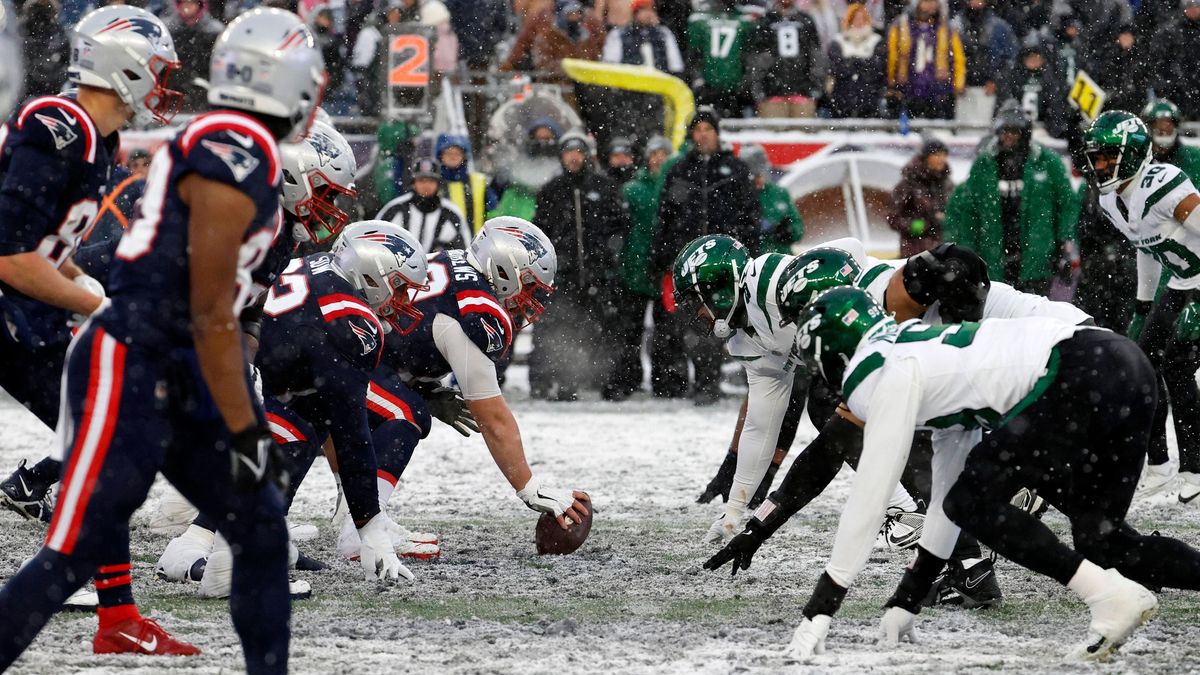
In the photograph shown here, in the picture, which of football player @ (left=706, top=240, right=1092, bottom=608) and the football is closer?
football player @ (left=706, top=240, right=1092, bottom=608)

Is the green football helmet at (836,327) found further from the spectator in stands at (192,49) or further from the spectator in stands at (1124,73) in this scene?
the spectator in stands at (1124,73)

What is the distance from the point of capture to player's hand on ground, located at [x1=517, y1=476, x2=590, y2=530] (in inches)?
269

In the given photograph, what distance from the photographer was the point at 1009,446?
496cm

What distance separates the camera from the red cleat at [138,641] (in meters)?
4.98

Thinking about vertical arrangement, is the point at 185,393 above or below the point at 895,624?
above

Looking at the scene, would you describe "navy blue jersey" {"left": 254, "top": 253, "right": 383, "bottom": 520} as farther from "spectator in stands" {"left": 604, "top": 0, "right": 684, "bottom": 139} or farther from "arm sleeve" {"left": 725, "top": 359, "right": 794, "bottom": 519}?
"spectator in stands" {"left": 604, "top": 0, "right": 684, "bottom": 139}

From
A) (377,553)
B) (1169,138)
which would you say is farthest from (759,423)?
(1169,138)

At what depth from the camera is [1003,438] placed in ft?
16.3

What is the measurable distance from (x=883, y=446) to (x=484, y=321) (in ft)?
8.56

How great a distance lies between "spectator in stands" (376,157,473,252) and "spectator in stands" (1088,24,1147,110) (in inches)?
234

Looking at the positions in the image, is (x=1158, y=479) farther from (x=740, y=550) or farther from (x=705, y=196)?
(x=705, y=196)

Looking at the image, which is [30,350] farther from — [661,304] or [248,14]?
[661,304]

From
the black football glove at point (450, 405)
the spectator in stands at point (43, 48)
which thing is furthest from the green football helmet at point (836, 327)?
the spectator in stands at point (43, 48)

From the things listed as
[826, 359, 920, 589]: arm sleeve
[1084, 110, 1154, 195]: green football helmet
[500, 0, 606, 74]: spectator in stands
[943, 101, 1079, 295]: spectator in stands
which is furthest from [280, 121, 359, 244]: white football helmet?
[500, 0, 606, 74]: spectator in stands
